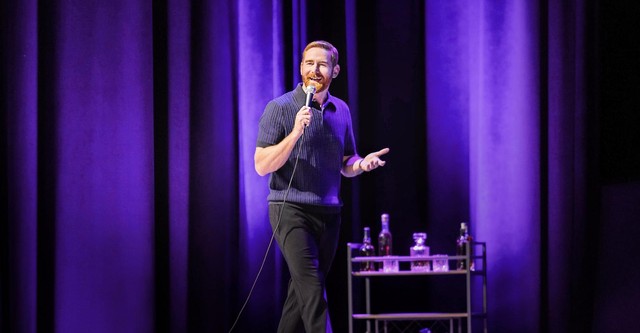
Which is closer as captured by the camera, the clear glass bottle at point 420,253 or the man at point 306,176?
the man at point 306,176

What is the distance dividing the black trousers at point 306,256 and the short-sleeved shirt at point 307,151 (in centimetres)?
6

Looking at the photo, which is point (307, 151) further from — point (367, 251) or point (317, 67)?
point (367, 251)

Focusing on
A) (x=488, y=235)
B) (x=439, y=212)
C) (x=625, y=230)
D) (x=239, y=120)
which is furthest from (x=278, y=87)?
(x=625, y=230)

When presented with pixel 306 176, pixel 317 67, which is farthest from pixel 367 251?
pixel 317 67

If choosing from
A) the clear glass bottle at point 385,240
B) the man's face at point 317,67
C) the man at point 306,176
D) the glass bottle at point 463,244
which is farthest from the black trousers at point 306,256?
the glass bottle at point 463,244

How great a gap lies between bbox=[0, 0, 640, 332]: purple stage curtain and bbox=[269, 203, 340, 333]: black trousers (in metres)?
0.87

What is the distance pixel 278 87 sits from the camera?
3688 mm

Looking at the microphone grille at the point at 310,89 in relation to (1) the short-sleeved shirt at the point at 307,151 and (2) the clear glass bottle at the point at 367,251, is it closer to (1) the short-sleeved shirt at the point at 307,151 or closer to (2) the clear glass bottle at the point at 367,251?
(1) the short-sleeved shirt at the point at 307,151

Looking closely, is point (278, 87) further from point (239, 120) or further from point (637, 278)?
point (637, 278)

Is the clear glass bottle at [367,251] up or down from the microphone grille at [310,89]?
down

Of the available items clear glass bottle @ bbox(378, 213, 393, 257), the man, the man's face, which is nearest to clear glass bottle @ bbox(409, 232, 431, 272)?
clear glass bottle @ bbox(378, 213, 393, 257)

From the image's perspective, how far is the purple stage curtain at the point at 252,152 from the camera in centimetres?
325

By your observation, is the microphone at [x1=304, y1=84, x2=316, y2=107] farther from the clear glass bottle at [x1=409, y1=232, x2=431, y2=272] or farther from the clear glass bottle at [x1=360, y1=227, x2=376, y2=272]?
the clear glass bottle at [x1=409, y1=232, x2=431, y2=272]

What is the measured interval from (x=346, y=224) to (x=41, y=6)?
6.07 ft
